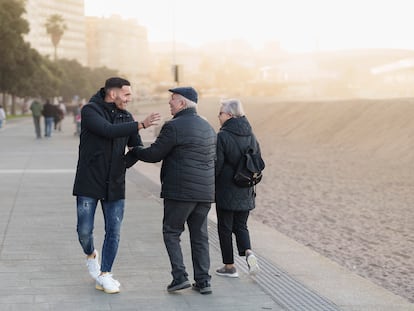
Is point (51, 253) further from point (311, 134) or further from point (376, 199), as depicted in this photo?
point (311, 134)

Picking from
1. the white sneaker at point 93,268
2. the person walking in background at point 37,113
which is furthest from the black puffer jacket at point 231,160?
the person walking in background at point 37,113

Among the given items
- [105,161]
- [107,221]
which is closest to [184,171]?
[105,161]

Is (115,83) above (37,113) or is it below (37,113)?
above

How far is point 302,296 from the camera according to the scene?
6.12 m

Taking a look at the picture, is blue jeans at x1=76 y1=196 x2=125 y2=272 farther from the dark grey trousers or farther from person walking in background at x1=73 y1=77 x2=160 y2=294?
the dark grey trousers

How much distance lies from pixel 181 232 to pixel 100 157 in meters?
0.87

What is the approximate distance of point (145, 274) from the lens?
6.79m

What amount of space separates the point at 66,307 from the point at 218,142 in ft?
6.25

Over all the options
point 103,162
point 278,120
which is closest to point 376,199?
point 103,162

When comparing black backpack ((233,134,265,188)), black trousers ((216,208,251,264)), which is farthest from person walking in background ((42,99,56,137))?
black backpack ((233,134,265,188))

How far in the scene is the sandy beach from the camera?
8.95m

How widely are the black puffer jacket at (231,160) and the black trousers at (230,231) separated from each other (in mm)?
141

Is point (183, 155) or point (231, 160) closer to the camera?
point (183, 155)

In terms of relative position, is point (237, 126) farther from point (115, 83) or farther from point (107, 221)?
point (107, 221)
